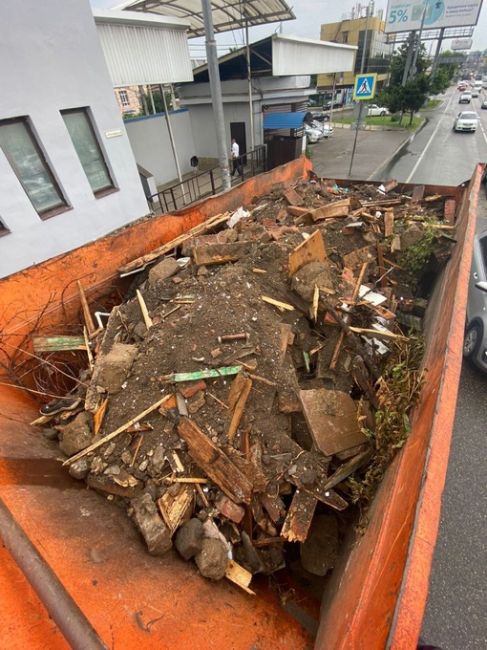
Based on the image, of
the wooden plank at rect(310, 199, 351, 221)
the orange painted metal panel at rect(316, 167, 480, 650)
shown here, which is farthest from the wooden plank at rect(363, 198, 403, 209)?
the orange painted metal panel at rect(316, 167, 480, 650)

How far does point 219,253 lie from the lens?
159 inches

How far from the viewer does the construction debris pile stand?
7.61ft

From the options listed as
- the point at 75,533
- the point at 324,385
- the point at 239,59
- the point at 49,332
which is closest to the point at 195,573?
the point at 75,533

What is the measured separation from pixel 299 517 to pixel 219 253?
10.2 ft

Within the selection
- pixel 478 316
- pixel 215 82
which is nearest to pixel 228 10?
pixel 215 82

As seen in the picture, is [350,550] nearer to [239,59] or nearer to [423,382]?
[423,382]

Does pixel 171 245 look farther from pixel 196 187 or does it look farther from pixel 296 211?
pixel 196 187

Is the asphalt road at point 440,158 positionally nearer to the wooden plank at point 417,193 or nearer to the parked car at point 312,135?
the parked car at point 312,135

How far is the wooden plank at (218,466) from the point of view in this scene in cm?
234

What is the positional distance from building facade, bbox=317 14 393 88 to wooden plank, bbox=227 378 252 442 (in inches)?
1965

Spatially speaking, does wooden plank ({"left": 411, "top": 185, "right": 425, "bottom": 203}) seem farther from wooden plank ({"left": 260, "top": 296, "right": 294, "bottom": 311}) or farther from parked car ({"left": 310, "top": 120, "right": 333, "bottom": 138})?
parked car ({"left": 310, "top": 120, "right": 333, "bottom": 138})

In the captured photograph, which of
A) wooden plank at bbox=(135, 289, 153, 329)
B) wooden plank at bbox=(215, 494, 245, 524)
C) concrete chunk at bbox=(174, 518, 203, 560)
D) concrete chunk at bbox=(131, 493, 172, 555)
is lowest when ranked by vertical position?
wooden plank at bbox=(215, 494, 245, 524)

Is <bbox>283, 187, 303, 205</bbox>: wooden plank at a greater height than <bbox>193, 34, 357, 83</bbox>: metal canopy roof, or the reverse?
<bbox>193, 34, 357, 83</bbox>: metal canopy roof

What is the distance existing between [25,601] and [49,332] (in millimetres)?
2689
